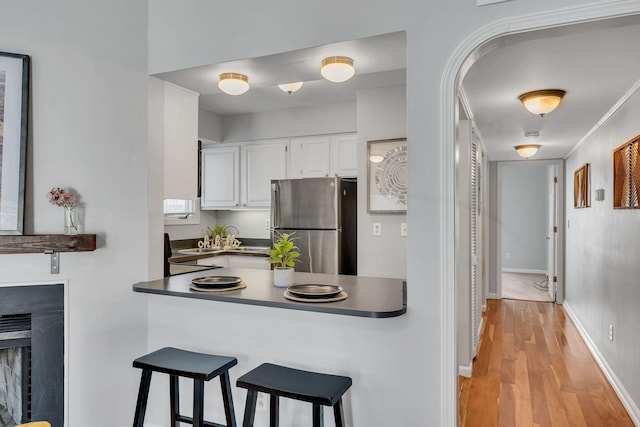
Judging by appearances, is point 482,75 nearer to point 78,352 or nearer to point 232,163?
point 78,352

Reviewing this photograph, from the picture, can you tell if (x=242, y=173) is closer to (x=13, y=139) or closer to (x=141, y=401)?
(x=13, y=139)

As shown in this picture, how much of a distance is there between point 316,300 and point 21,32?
78.0 inches

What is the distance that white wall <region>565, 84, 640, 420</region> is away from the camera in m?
2.68

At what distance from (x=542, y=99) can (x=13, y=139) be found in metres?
3.09

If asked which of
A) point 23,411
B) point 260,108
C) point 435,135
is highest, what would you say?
point 260,108

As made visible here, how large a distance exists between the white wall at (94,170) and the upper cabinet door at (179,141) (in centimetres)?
17

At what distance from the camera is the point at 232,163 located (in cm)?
477

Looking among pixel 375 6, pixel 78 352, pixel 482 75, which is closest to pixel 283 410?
pixel 78 352

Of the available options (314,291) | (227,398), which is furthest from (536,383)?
Answer: (227,398)

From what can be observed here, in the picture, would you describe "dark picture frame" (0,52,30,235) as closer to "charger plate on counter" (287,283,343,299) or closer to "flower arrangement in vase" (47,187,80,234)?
"flower arrangement in vase" (47,187,80,234)

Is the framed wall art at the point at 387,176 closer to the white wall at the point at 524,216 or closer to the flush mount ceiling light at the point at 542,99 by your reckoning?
the white wall at the point at 524,216

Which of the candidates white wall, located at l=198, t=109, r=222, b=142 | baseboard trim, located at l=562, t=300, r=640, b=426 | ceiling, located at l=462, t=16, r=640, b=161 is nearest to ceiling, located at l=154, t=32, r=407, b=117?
ceiling, located at l=462, t=16, r=640, b=161

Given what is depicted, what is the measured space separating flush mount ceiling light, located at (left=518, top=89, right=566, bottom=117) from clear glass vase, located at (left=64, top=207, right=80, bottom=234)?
9.40 ft

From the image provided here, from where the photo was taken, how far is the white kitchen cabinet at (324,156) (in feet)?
13.6
